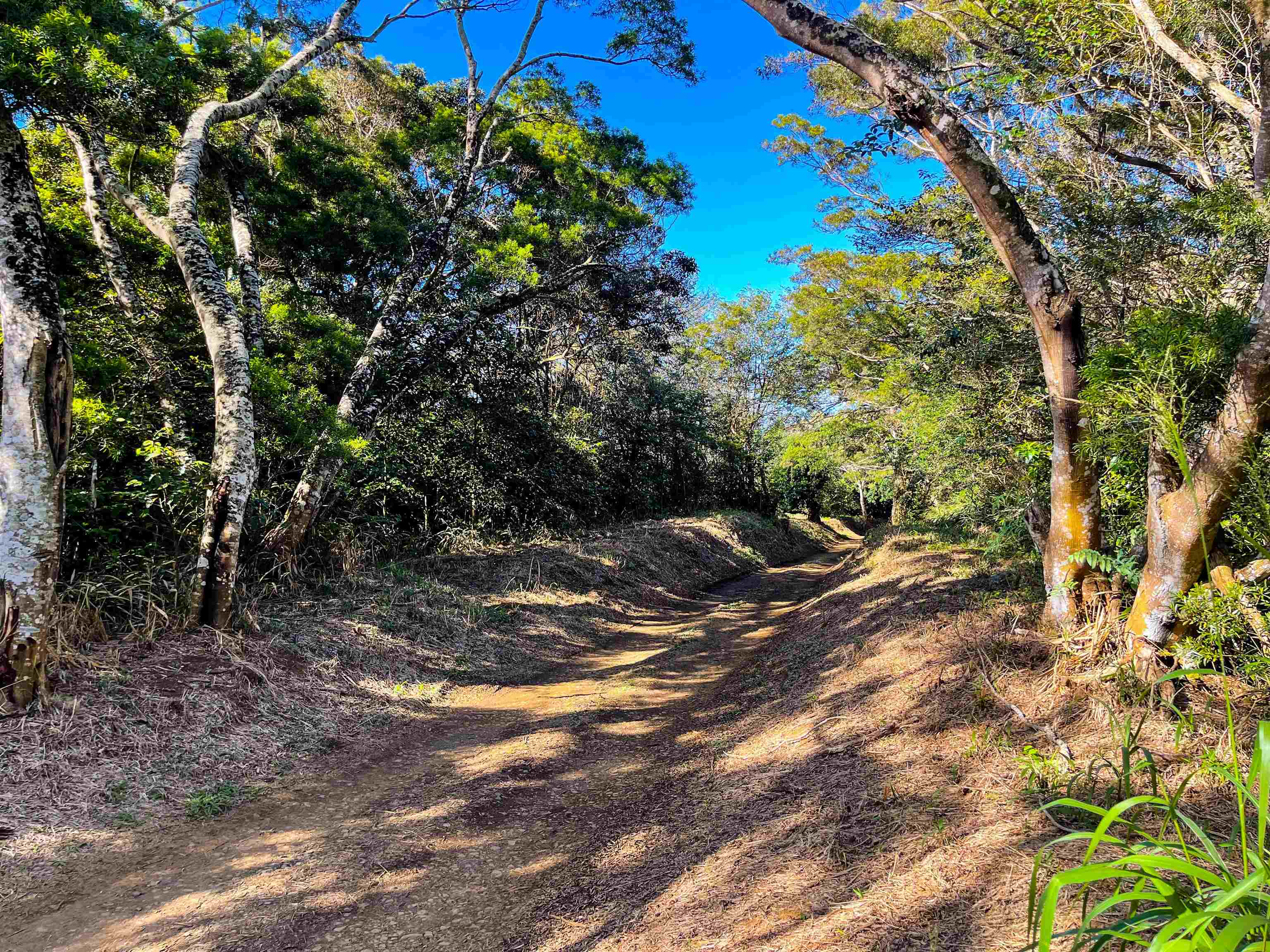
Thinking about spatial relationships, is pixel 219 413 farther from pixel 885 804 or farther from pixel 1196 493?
pixel 1196 493

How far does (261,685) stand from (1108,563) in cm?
597

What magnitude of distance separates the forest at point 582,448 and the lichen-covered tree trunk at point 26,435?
27 millimetres

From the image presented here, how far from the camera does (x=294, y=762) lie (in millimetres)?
4281

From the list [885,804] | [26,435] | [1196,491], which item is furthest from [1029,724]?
[26,435]

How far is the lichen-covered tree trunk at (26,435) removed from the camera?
3.91 metres

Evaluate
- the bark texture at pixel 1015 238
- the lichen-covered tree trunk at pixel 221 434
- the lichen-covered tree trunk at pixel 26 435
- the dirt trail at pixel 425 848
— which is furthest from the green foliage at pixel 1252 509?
the lichen-covered tree trunk at pixel 221 434

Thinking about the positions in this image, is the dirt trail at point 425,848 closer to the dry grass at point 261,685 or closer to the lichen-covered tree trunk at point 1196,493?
the dry grass at point 261,685

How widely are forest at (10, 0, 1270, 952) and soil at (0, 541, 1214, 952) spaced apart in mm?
35

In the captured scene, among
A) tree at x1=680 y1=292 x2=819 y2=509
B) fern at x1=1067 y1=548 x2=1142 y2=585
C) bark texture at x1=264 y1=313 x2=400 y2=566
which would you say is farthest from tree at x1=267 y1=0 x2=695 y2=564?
tree at x1=680 y1=292 x2=819 y2=509

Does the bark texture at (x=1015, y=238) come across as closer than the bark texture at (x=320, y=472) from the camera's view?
Yes

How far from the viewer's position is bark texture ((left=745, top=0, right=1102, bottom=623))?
3.44 m

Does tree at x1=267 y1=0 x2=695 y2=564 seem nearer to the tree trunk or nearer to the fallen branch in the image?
the tree trunk

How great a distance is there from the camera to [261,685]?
4.94 m

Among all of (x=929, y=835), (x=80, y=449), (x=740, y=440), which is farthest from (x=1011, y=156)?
(x=740, y=440)
